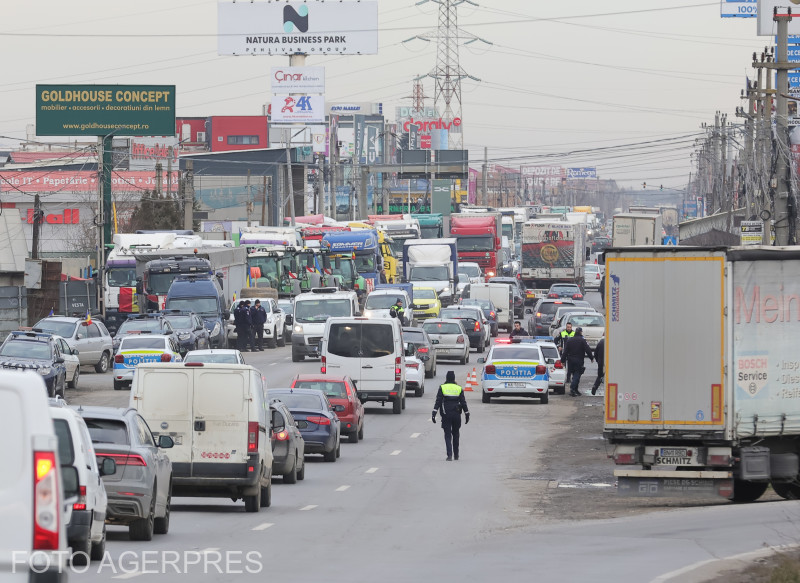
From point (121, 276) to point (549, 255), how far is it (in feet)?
104

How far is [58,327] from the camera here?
141 ft

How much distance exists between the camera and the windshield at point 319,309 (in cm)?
4809

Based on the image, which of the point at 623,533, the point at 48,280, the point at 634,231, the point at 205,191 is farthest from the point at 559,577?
the point at 205,191

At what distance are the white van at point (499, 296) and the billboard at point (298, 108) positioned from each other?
5116 cm

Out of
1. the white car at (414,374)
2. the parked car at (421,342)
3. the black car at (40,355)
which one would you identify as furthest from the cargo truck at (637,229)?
the black car at (40,355)

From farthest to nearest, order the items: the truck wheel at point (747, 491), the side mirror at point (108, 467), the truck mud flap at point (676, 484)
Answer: the truck wheel at point (747, 491)
the truck mud flap at point (676, 484)
the side mirror at point (108, 467)

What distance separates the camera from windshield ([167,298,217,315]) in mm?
48688

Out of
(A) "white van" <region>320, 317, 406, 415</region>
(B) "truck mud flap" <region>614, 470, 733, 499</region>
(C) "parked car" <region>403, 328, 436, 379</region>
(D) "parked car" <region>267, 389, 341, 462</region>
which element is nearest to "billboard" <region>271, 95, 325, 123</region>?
(C) "parked car" <region>403, 328, 436, 379</region>

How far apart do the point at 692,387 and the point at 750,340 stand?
988 mm

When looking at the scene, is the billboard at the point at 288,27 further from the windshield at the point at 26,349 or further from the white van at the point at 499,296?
the windshield at the point at 26,349

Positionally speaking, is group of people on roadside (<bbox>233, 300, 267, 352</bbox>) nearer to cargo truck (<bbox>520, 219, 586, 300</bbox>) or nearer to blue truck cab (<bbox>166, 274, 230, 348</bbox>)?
blue truck cab (<bbox>166, 274, 230, 348</bbox>)

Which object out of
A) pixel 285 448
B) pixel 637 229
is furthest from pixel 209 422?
pixel 637 229

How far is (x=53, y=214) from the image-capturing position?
105 meters

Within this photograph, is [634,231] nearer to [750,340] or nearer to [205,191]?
[750,340]
